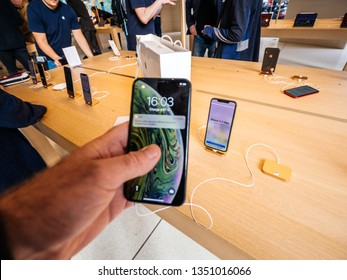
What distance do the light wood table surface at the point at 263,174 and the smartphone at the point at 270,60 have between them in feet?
0.71

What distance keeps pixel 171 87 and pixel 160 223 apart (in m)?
0.84

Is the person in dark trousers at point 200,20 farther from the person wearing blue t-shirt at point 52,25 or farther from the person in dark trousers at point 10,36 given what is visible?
the person in dark trousers at point 10,36

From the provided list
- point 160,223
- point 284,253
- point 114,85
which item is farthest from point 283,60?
point 284,253

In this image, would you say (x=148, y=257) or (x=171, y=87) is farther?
(x=148, y=257)

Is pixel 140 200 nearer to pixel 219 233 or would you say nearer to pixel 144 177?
pixel 144 177

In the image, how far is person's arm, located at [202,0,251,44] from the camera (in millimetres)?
1184

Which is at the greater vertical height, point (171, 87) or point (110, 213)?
point (171, 87)

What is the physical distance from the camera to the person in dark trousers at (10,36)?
7.14 feet

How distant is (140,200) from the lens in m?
0.41

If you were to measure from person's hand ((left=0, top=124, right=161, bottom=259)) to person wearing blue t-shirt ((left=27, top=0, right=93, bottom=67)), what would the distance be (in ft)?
5.59

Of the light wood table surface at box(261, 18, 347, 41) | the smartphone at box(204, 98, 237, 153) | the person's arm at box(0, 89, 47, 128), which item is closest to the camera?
the smartphone at box(204, 98, 237, 153)

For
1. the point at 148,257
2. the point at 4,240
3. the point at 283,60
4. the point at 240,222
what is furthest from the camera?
the point at 283,60

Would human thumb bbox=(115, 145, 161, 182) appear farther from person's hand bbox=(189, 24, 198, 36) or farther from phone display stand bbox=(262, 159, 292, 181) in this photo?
person's hand bbox=(189, 24, 198, 36)

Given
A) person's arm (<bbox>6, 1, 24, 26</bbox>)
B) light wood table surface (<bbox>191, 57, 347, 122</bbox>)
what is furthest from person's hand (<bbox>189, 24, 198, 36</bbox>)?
person's arm (<bbox>6, 1, 24, 26</bbox>)
